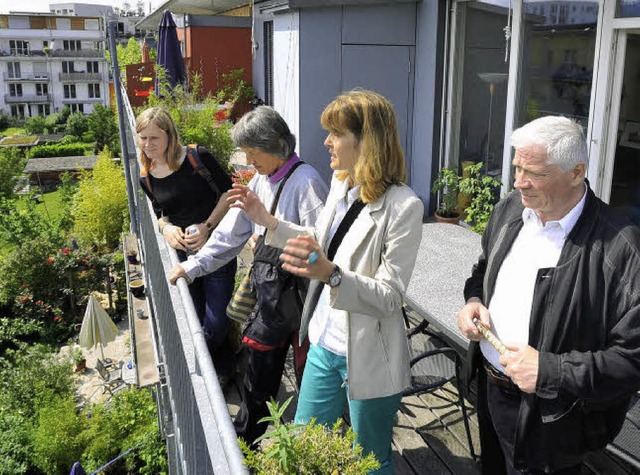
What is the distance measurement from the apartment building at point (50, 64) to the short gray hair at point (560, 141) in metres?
97.4

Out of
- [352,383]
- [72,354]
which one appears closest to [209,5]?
[72,354]

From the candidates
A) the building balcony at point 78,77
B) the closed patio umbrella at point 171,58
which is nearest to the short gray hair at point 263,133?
the closed patio umbrella at point 171,58

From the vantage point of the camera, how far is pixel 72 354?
42.7 feet

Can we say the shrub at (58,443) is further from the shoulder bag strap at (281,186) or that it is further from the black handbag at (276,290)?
the shoulder bag strap at (281,186)

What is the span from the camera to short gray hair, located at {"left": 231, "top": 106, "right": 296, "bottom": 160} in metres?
2.58

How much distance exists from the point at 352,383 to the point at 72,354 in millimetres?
12346

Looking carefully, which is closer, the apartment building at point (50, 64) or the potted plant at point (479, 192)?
the potted plant at point (479, 192)

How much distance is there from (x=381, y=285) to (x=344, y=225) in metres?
0.31

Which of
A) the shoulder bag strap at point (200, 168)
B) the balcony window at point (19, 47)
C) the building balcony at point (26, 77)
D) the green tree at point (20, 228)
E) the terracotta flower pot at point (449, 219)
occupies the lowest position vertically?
the green tree at point (20, 228)

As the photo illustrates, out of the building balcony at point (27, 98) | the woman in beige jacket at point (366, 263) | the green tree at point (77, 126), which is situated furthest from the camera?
the building balcony at point (27, 98)

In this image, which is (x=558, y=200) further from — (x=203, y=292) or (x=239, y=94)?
(x=239, y=94)

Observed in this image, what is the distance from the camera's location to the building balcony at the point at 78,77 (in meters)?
91.9

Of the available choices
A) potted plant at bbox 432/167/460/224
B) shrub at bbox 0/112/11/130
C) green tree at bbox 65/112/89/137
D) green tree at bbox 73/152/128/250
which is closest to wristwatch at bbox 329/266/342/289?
potted plant at bbox 432/167/460/224

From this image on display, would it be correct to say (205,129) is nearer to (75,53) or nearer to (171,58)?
(171,58)
